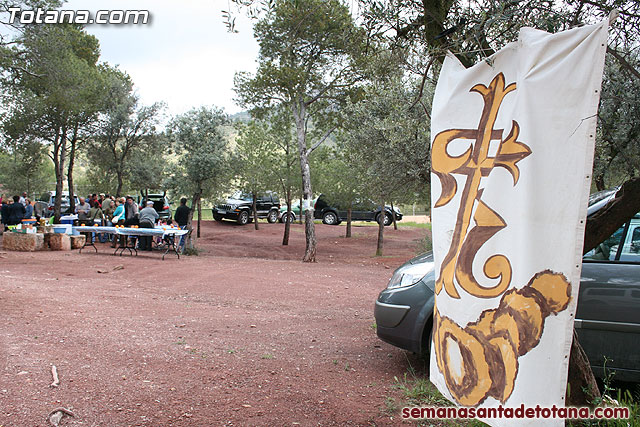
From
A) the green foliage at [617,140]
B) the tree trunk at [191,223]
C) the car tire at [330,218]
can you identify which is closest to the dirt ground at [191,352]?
the green foliage at [617,140]

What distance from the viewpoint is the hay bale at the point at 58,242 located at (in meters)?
16.8

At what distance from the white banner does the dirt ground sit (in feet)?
3.85

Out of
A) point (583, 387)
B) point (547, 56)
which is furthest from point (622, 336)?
point (547, 56)

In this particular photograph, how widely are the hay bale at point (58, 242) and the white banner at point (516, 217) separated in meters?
16.3

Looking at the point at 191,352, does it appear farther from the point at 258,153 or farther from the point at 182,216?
the point at 258,153

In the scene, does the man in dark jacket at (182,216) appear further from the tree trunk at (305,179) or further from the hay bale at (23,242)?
the hay bale at (23,242)

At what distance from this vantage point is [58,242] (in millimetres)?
16828

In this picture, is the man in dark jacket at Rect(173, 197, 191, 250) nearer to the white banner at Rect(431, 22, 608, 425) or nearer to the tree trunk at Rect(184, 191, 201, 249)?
the tree trunk at Rect(184, 191, 201, 249)

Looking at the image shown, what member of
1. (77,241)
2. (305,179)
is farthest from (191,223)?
(305,179)

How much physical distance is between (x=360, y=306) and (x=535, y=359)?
6089 millimetres

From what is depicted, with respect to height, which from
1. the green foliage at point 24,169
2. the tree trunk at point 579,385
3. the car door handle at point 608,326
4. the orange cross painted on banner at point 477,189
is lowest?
the tree trunk at point 579,385

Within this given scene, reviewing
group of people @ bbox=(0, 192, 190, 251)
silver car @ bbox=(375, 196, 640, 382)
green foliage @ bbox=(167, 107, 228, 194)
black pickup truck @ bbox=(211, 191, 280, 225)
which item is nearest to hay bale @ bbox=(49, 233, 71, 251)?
group of people @ bbox=(0, 192, 190, 251)

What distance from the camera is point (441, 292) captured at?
134 inches

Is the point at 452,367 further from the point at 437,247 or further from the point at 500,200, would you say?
the point at 500,200
